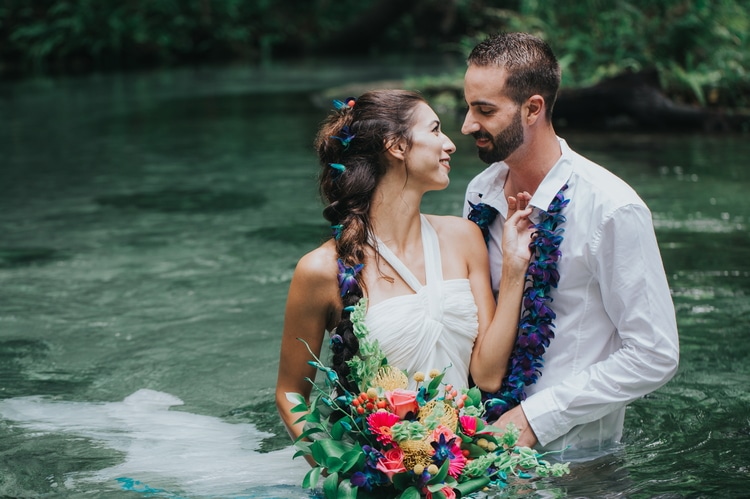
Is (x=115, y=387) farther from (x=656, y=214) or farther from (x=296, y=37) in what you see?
(x=296, y=37)

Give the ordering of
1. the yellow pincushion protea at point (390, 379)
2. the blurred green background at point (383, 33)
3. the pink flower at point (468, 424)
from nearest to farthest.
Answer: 1. the pink flower at point (468, 424)
2. the yellow pincushion protea at point (390, 379)
3. the blurred green background at point (383, 33)

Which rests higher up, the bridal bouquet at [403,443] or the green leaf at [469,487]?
the bridal bouquet at [403,443]

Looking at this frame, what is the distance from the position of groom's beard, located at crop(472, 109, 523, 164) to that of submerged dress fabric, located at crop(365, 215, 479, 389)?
0.44 metres

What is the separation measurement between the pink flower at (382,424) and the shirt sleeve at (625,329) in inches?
30.3

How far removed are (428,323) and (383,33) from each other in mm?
32867

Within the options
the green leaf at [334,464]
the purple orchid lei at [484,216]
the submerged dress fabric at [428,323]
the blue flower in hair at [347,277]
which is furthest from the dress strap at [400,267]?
the green leaf at [334,464]

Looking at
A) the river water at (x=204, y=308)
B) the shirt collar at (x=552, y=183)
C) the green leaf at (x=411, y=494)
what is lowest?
the river water at (x=204, y=308)

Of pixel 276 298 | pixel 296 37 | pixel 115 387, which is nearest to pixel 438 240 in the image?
pixel 115 387

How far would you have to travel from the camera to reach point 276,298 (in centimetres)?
746

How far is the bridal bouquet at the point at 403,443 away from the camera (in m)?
3.18

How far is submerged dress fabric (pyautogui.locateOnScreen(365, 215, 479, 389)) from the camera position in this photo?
3617mm

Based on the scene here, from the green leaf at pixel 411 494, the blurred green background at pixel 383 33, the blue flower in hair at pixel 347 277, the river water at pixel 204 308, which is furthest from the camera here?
the blurred green background at pixel 383 33

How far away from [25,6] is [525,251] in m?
29.4

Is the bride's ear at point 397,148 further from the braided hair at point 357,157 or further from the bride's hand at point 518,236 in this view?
the bride's hand at point 518,236
